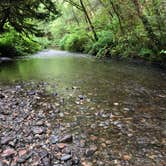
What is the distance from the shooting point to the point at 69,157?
3.18 meters

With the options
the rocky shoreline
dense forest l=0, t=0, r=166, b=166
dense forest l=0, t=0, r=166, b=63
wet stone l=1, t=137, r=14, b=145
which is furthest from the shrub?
wet stone l=1, t=137, r=14, b=145

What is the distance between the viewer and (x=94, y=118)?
4566mm

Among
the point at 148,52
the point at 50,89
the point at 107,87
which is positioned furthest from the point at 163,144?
the point at 148,52

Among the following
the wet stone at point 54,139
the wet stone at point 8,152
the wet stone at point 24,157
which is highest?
the wet stone at point 8,152

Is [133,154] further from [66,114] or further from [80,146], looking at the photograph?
[66,114]

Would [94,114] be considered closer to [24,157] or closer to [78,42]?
[24,157]

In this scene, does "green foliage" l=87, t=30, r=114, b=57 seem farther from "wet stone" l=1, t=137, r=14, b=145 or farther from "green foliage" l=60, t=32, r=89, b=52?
"wet stone" l=1, t=137, r=14, b=145

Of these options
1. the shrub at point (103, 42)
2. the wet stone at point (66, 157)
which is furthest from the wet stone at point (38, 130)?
the shrub at point (103, 42)

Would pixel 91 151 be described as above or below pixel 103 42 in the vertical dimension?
below

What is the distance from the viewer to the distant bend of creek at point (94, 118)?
10.7 ft

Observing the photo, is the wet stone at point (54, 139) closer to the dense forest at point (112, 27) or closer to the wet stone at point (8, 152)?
the wet stone at point (8, 152)

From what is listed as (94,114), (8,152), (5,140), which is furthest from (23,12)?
(8,152)

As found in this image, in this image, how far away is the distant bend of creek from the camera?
3.26 metres

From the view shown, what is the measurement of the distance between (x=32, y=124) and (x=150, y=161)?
89.2 inches
